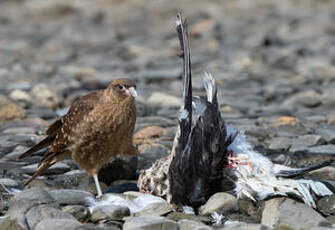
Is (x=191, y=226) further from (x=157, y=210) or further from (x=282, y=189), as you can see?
(x=282, y=189)

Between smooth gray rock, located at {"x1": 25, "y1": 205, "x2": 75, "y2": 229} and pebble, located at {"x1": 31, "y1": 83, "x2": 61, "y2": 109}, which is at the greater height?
pebble, located at {"x1": 31, "y1": 83, "x2": 61, "y2": 109}

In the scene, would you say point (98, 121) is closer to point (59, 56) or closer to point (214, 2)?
point (59, 56)

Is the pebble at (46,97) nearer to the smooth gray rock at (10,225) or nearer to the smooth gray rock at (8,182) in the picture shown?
the smooth gray rock at (8,182)

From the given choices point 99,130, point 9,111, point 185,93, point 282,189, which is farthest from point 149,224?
point 9,111

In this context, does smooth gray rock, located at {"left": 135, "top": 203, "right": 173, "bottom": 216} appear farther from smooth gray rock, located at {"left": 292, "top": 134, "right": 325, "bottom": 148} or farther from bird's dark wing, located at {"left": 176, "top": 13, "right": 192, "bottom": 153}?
smooth gray rock, located at {"left": 292, "top": 134, "right": 325, "bottom": 148}

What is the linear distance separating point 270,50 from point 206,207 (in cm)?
840

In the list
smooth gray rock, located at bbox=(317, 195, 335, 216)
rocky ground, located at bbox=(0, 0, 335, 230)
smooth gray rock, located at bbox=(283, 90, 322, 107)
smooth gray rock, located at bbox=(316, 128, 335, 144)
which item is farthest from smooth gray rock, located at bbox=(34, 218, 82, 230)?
smooth gray rock, located at bbox=(283, 90, 322, 107)

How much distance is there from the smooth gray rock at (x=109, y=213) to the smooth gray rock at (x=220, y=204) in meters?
0.53

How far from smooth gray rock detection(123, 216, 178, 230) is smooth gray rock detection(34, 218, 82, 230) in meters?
0.30

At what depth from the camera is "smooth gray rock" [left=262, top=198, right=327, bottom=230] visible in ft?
13.7

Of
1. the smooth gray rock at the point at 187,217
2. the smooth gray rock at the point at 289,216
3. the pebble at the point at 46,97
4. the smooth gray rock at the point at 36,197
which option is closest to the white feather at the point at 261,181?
the smooth gray rock at the point at 289,216

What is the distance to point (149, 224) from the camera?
4.12 m

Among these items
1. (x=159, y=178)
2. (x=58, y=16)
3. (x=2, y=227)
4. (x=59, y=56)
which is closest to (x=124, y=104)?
(x=159, y=178)

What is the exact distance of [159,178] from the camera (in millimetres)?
4875
